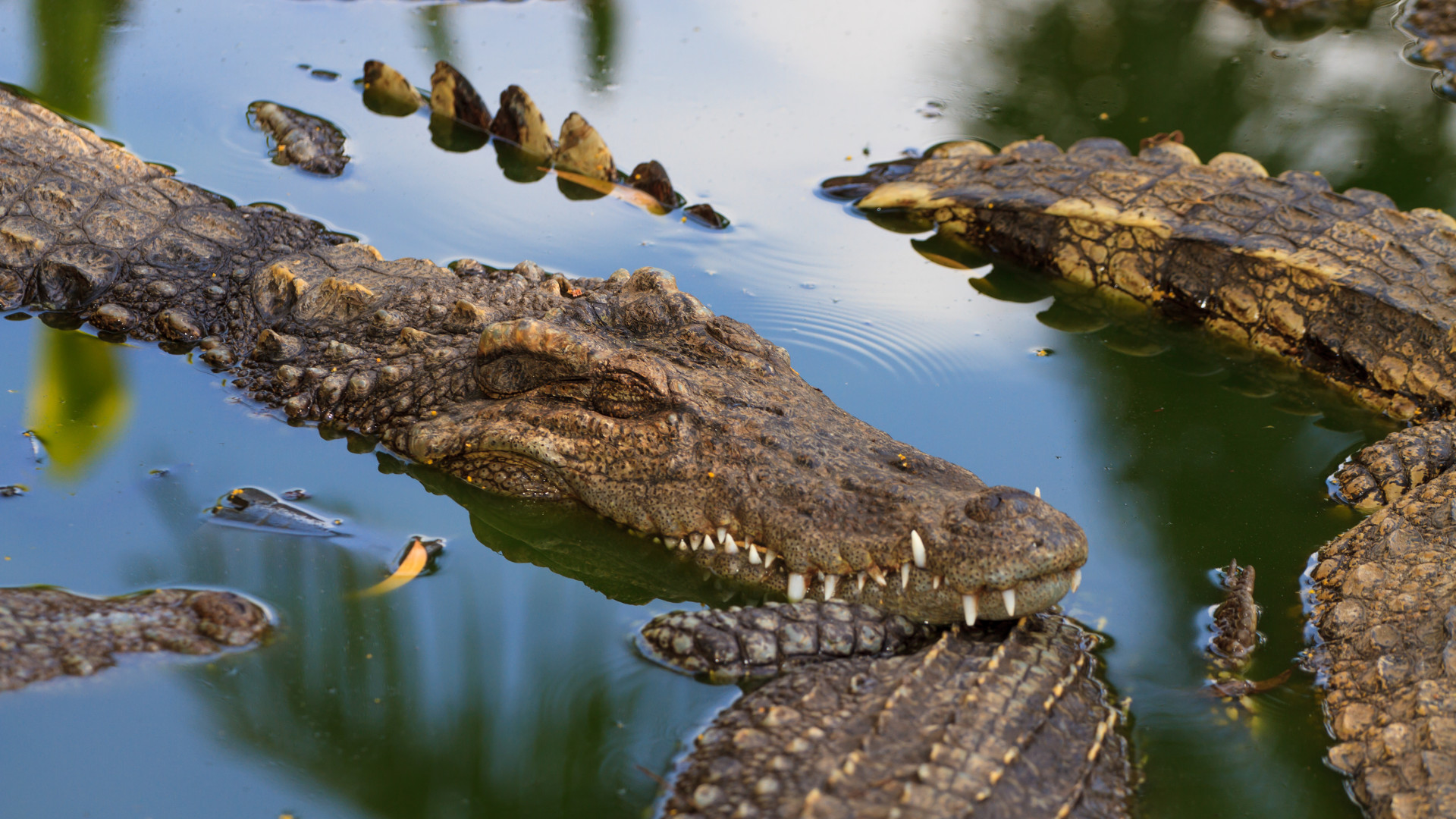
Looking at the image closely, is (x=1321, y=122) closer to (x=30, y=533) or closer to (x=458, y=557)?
(x=458, y=557)

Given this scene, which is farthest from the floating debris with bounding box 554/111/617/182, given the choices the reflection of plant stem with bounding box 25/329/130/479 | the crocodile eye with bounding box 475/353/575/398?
the reflection of plant stem with bounding box 25/329/130/479

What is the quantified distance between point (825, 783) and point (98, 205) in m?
4.38

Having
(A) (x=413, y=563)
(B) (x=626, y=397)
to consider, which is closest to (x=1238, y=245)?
(B) (x=626, y=397)

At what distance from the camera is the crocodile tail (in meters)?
4.52

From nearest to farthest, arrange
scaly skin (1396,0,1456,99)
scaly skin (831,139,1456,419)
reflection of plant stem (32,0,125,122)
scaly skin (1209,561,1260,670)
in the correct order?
scaly skin (1209,561,1260,670) < scaly skin (831,139,1456,419) < reflection of plant stem (32,0,125,122) < scaly skin (1396,0,1456,99)

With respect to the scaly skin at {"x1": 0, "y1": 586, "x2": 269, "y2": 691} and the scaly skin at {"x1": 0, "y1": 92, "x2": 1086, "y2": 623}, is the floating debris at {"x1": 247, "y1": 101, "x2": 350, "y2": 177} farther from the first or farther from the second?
the scaly skin at {"x1": 0, "y1": 586, "x2": 269, "y2": 691}

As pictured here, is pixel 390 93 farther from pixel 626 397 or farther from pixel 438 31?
pixel 626 397

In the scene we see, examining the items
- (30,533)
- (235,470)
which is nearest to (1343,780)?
(235,470)

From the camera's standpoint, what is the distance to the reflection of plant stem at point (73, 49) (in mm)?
7051

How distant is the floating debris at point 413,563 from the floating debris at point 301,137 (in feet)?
10.9

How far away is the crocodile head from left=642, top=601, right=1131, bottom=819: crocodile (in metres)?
0.18

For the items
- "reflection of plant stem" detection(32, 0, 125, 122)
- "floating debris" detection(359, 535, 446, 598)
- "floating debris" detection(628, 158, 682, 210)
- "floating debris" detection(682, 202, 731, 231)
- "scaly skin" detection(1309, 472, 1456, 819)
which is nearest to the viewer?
"scaly skin" detection(1309, 472, 1456, 819)

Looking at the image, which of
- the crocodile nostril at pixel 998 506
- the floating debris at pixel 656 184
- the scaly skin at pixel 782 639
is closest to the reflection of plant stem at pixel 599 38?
the floating debris at pixel 656 184

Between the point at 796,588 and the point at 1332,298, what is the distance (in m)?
3.38
